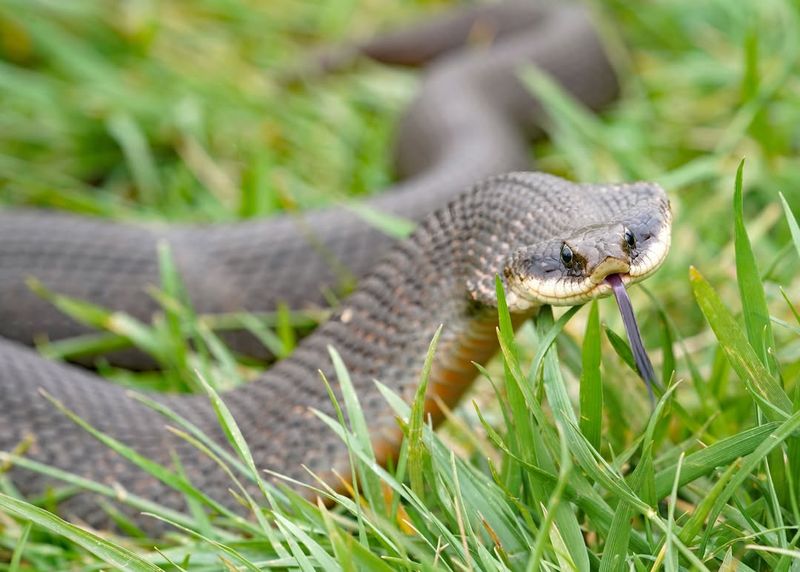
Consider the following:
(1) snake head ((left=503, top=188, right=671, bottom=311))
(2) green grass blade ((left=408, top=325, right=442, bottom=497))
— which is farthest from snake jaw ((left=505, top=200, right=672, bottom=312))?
(2) green grass blade ((left=408, top=325, right=442, bottom=497))

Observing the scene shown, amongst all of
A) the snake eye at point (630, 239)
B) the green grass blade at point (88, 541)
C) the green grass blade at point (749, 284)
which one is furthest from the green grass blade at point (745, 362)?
the green grass blade at point (88, 541)

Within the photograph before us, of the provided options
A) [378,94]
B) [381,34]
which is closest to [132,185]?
[378,94]

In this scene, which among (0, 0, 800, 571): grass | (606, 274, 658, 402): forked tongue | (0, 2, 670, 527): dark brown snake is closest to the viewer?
(0, 0, 800, 571): grass

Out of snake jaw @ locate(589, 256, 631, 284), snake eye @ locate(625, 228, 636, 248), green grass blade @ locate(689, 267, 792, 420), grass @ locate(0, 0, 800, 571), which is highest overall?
snake eye @ locate(625, 228, 636, 248)

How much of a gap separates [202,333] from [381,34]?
332 centimetres

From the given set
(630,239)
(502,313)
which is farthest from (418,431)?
→ (630,239)

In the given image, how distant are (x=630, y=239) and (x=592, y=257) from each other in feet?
0.35

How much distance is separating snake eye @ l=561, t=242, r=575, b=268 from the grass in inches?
5.0

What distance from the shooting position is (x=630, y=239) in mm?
2543

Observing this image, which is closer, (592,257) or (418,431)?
(418,431)

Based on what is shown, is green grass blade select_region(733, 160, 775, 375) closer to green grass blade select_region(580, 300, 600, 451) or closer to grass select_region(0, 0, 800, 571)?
grass select_region(0, 0, 800, 571)

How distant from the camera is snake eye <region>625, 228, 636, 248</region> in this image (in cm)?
254

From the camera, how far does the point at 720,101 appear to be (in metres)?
5.43

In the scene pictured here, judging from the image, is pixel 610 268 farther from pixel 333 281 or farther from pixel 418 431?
pixel 333 281
